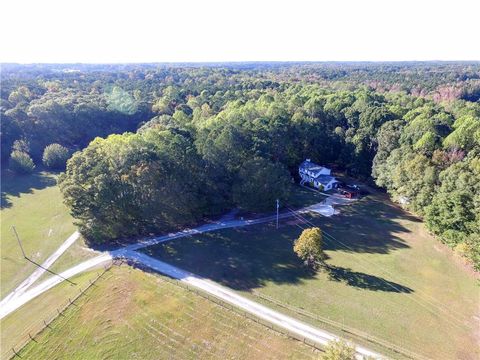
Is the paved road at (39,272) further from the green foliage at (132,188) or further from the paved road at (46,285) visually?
the green foliage at (132,188)

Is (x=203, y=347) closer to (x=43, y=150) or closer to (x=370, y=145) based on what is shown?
(x=370, y=145)

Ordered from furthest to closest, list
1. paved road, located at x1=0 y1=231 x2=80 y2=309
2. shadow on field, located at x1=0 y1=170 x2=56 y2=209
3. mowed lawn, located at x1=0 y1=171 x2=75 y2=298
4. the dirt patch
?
shadow on field, located at x1=0 y1=170 x2=56 y2=209
mowed lawn, located at x1=0 y1=171 x2=75 y2=298
paved road, located at x1=0 y1=231 x2=80 y2=309
the dirt patch

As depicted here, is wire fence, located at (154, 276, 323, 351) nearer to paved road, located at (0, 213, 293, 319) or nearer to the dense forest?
paved road, located at (0, 213, 293, 319)

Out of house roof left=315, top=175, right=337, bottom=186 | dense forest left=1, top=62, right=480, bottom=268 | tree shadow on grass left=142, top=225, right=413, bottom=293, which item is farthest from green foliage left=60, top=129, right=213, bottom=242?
house roof left=315, top=175, right=337, bottom=186

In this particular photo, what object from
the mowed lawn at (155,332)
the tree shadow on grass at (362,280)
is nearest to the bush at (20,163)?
the mowed lawn at (155,332)

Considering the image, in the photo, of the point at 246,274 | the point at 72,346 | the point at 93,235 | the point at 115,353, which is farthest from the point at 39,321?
the point at 246,274

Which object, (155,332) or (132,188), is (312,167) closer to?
(132,188)

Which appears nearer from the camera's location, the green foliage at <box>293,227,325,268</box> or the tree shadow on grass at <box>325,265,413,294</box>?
the tree shadow on grass at <box>325,265,413,294</box>
